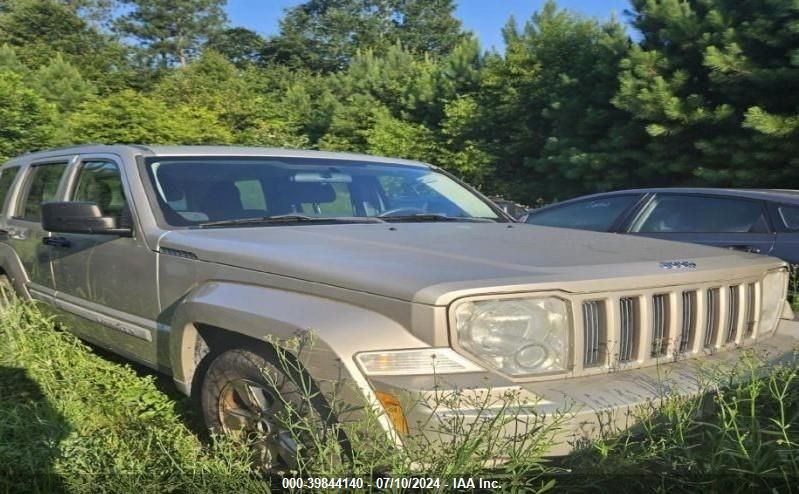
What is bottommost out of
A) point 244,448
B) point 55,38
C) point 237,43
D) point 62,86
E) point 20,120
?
point 244,448

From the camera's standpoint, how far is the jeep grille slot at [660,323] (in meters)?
2.52

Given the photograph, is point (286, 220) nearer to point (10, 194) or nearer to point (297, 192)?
point (297, 192)

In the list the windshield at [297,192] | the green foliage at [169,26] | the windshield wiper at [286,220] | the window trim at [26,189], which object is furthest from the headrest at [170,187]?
the green foliage at [169,26]

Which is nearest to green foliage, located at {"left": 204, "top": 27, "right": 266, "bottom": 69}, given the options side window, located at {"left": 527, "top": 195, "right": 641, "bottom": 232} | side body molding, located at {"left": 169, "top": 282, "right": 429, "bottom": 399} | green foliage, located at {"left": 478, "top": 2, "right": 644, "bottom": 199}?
green foliage, located at {"left": 478, "top": 2, "right": 644, "bottom": 199}

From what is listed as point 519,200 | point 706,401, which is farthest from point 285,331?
point 519,200

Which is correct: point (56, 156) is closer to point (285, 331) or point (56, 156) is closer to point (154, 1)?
point (285, 331)

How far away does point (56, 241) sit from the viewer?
4.10 m

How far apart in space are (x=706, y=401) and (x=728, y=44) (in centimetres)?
1433

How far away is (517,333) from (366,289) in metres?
0.52

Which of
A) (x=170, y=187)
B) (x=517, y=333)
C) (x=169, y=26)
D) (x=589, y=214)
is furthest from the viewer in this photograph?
(x=169, y=26)

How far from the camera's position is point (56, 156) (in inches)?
181

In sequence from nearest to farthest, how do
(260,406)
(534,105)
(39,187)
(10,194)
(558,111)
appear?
(260,406) → (39,187) → (10,194) → (558,111) → (534,105)

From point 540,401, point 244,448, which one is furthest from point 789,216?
point 244,448

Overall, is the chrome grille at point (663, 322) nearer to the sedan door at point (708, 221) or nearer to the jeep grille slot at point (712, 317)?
the jeep grille slot at point (712, 317)
